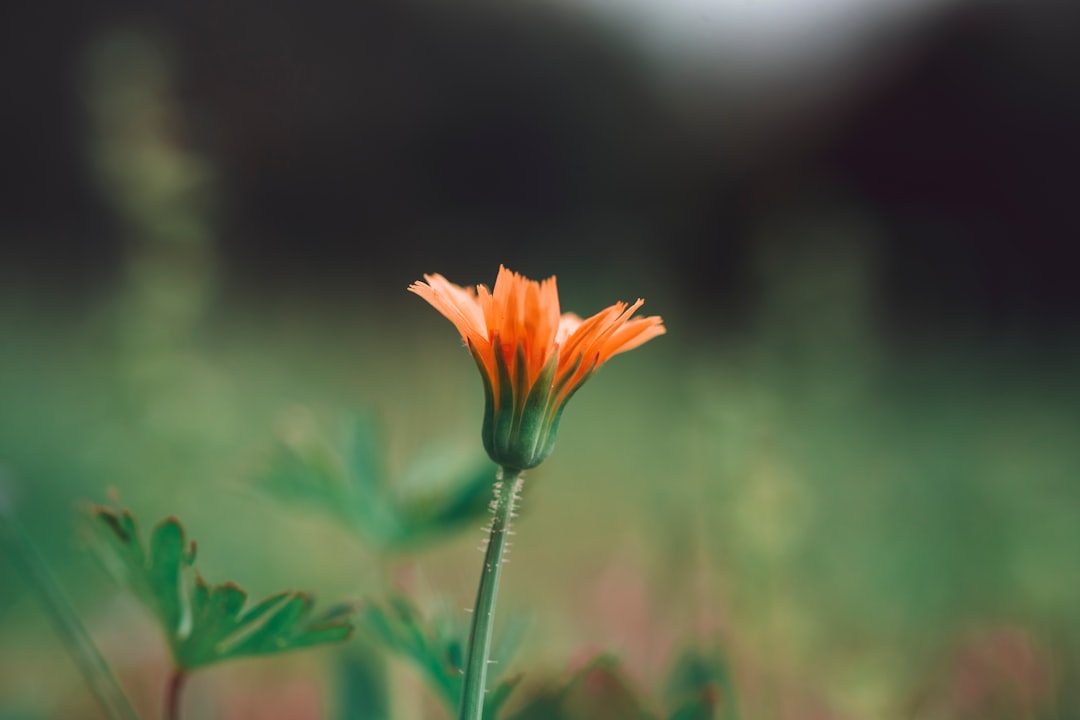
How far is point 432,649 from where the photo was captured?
0.28 meters

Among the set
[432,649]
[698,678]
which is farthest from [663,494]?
[432,649]

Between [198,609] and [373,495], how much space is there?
0.56ft

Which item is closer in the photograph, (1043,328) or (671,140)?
(1043,328)

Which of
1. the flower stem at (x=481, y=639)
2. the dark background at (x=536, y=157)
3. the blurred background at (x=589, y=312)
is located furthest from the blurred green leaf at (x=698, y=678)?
the dark background at (x=536, y=157)

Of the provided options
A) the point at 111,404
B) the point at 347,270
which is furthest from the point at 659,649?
the point at 347,270

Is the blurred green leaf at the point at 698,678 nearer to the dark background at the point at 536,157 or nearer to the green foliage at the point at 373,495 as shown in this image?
the green foliage at the point at 373,495

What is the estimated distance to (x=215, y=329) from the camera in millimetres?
1443

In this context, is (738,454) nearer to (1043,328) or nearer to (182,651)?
(182,651)

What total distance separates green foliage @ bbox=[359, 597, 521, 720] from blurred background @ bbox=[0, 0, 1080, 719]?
0.07 meters

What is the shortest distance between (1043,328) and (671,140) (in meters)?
1.07

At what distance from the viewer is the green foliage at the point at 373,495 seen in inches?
15.9

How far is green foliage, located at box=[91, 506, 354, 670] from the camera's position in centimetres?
25

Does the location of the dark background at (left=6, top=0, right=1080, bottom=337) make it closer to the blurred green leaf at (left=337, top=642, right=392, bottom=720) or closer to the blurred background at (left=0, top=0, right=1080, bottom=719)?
the blurred background at (left=0, top=0, right=1080, bottom=719)

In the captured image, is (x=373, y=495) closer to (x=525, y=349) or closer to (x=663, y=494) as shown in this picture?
(x=525, y=349)
